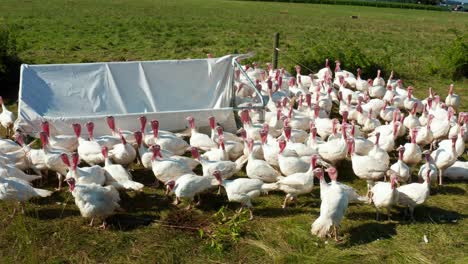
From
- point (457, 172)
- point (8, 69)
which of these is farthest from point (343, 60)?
point (8, 69)

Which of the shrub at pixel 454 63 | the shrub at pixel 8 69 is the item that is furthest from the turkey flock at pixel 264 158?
the shrub at pixel 454 63

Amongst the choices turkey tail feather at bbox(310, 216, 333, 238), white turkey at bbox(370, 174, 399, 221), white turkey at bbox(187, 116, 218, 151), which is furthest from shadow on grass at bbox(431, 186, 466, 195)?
white turkey at bbox(187, 116, 218, 151)

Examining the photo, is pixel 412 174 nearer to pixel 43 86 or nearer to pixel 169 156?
pixel 169 156

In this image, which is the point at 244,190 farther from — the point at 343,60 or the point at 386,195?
the point at 343,60

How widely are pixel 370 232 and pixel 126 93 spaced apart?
5500mm

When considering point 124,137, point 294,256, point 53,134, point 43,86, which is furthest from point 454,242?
point 43,86

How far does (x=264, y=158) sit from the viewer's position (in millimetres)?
7328

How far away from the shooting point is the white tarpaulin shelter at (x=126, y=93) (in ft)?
26.2

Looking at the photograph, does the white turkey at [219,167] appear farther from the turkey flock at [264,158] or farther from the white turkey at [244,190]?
the white turkey at [244,190]

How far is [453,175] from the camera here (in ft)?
24.2

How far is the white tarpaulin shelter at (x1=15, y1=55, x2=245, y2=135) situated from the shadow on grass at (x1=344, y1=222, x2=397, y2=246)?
330cm

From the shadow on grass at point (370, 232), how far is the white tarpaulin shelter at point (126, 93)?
3304 mm

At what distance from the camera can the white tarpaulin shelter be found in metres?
7.97

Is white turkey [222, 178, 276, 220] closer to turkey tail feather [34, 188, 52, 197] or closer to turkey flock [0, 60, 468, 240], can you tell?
turkey flock [0, 60, 468, 240]
